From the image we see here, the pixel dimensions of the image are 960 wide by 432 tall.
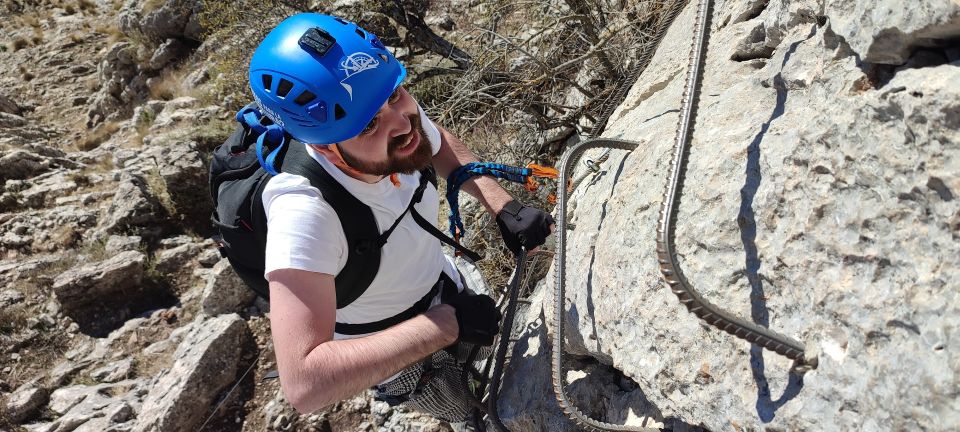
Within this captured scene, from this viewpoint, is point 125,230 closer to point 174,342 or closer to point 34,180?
point 174,342

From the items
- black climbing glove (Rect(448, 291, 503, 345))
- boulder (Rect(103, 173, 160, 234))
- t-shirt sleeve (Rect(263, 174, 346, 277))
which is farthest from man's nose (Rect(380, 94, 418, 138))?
boulder (Rect(103, 173, 160, 234))

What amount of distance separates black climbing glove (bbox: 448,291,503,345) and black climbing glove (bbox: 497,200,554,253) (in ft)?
1.04

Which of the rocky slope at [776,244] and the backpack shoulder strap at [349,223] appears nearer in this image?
the rocky slope at [776,244]

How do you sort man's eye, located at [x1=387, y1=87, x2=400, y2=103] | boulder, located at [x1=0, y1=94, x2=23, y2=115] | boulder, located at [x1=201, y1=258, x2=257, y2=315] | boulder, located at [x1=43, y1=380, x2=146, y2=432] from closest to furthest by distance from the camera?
1. man's eye, located at [x1=387, y1=87, x2=400, y2=103]
2. boulder, located at [x1=43, y1=380, x2=146, y2=432]
3. boulder, located at [x1=201, y1=258, x2=257, y2=315]
4. boulder, located at [x1=0, y1=94, x2=23, y2=115]

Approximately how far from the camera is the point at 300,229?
1657 millimetres

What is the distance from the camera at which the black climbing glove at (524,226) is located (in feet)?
7.03

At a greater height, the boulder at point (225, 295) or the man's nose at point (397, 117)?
the man's nose at point (397, 117)

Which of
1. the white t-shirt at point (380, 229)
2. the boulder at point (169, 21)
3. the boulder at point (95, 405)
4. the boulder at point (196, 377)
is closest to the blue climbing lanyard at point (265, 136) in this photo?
the white t-shirt at point (380, 229)

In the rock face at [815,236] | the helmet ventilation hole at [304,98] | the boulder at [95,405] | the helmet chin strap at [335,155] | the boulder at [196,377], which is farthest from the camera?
the boulder at [95,405]

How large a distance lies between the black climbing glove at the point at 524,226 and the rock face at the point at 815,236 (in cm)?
38

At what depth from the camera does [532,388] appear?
215cm

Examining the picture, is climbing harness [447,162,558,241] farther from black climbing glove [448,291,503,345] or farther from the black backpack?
black climbing glove [448,291,503,345]

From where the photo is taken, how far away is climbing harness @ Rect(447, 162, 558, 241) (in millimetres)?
2242

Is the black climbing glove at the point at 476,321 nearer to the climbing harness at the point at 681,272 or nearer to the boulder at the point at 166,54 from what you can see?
the climbing harness at the point at 681,272
